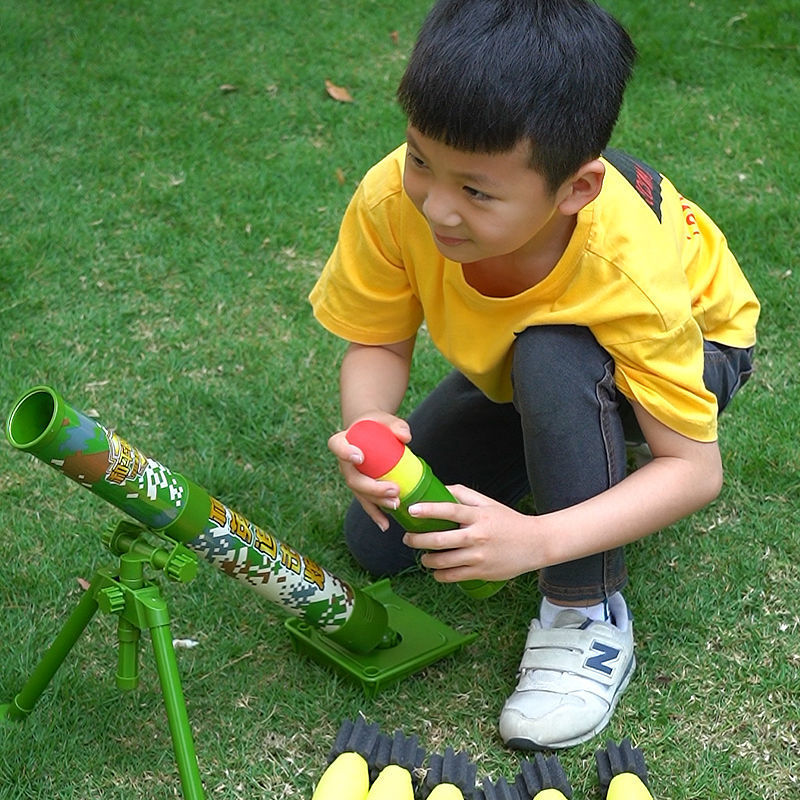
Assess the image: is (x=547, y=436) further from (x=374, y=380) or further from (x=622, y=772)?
(x=622, y=772)

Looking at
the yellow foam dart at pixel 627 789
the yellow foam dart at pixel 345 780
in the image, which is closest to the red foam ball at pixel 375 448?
the yellow foam dart at pixel 345 780

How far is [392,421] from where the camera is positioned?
1667mm

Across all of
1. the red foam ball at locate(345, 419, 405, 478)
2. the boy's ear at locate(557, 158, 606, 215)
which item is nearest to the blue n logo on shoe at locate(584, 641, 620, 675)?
the red foam ball at locate(345, 419, 405, 478)

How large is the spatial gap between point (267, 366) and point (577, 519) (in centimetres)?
106

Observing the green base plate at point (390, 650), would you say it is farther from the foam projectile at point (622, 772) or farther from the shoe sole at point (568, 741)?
the foam projectile at point (622, 772)

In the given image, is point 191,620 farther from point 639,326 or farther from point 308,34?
point 308,34

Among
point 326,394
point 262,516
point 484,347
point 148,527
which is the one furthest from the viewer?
point 326,394

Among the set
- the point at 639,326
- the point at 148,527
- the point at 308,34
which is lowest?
the point at 308,34

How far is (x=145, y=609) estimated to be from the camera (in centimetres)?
146

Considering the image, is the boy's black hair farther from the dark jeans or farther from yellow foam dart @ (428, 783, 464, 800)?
yellow foam dart @ (428, 783, 464, 800)

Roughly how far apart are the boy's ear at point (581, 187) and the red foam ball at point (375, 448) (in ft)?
1.24

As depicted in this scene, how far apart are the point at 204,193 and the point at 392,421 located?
1.64 m

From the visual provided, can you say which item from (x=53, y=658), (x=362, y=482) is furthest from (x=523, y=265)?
(x=53, y=658)

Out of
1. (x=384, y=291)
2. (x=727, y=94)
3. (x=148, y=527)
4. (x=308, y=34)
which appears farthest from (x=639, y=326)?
(x=308, y=34)
